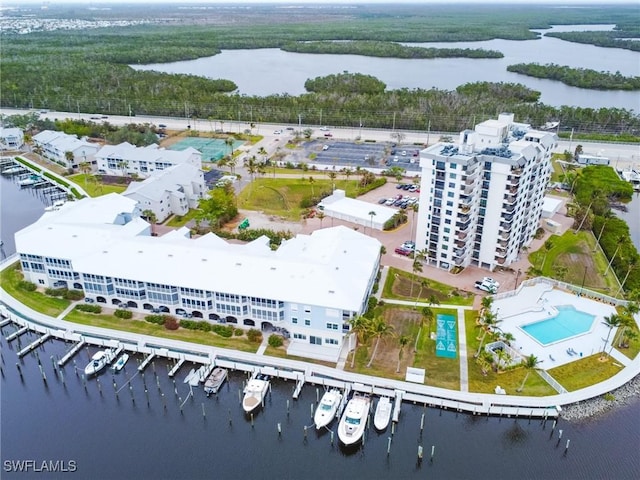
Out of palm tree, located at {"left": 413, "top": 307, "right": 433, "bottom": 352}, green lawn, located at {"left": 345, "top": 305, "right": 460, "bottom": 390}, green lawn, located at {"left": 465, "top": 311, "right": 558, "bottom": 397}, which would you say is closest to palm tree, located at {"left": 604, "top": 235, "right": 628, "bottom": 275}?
green lawn, located at {"left": 465, "top": 311, "right": 558, "bottom": 397}

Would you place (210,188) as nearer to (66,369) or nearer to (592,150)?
(66,369)

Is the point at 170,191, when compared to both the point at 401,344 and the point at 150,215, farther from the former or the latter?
the point at 401,344

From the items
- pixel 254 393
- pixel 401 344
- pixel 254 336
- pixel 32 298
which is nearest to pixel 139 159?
pixel 32 298

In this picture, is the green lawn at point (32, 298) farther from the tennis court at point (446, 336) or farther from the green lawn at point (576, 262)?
the green lawn at point (576, 262)

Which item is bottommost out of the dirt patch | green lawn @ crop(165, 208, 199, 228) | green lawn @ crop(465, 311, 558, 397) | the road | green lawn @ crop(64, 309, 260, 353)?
green lawn @ crop(465, 311, 558, 397)

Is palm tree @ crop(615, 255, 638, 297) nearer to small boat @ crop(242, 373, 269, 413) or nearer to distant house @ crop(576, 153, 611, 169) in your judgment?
small boat @ crop(242, 373, 269, 413)

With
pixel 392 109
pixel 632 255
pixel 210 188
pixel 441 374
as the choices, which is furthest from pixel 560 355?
pixel 392 109
